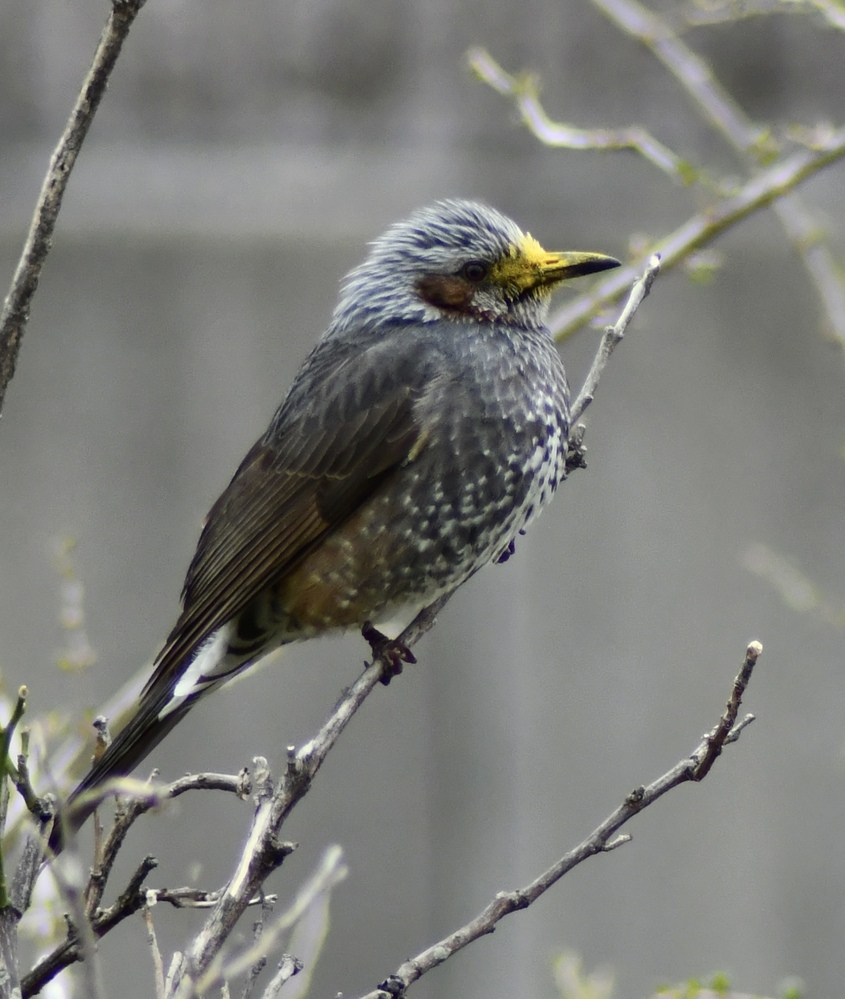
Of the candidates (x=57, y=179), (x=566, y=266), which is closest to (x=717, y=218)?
(x=566, y=266)

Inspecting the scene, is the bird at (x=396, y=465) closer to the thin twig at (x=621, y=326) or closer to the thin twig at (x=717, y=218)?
the thin twig at (x=717, y=218)

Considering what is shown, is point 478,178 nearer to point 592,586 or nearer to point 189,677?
point 592,586

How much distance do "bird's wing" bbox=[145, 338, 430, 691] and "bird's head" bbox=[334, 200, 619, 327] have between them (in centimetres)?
17

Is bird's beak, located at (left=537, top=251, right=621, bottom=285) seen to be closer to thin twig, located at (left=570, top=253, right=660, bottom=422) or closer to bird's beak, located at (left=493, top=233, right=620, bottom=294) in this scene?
bird's beak, located at (left=493, top=233, right=620, bottom=294)

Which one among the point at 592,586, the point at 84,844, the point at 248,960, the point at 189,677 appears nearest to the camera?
the point at 248,960

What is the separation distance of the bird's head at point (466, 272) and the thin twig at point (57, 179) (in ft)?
5.29

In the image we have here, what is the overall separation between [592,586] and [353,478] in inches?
70.4

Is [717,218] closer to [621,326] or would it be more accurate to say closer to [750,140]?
[750,140]

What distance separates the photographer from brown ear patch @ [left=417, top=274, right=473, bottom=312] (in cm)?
327

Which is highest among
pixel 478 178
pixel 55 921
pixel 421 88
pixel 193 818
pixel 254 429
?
pixel 421 88

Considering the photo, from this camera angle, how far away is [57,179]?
5.60 feet

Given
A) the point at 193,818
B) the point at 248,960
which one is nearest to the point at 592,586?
the point at 193,818

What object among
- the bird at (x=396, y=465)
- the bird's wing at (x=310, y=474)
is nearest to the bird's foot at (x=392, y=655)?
the bird at (x=396, y=465)

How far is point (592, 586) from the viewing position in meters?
4.68
